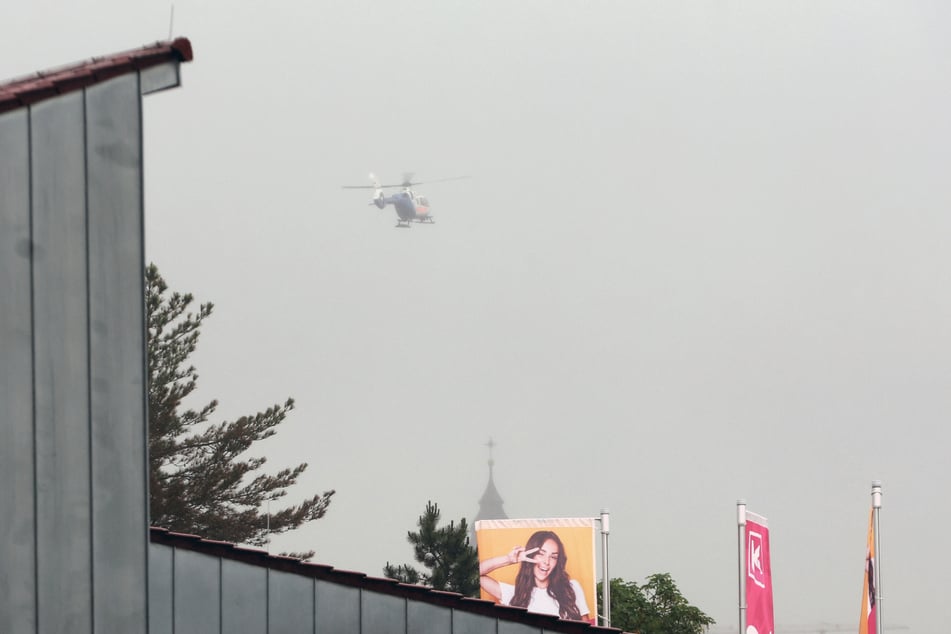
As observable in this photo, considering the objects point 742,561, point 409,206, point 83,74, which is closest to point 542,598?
point 742,561

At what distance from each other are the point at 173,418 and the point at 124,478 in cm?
5002

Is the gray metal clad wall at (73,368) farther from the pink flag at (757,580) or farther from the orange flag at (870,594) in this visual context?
the orange flag at (870,594)

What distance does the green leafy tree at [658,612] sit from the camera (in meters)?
57.9

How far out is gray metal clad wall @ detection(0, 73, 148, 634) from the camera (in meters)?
10.6

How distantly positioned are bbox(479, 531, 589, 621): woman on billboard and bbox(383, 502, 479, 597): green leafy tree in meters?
28.1

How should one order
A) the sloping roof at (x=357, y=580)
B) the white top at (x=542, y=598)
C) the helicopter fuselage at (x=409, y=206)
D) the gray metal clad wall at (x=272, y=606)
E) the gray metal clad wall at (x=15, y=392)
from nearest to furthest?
the gray metal clad wall at (x=15, y=392), the gray metal clad wall at (x=272, y=606), the sloping roof at (x=357, y=580), the white top at (x=542, y=598), the helicopter fuselage at (x=409, y=206)

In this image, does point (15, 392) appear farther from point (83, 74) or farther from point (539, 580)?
point (539, 580)

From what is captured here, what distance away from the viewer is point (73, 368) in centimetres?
1097

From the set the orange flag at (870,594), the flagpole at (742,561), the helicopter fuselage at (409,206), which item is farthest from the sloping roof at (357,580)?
the helicopter fuselage at (409,206)

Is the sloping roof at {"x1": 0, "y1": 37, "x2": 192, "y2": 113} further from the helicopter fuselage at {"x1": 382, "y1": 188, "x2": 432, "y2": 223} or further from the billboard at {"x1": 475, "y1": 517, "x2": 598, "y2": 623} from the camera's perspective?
the helicopter fuselage at {"x1": 382, "y1": 188, "x2": 432, "y2": 223}

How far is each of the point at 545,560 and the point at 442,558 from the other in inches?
1159

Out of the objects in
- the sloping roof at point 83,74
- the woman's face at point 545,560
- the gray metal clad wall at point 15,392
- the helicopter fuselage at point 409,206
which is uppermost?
the helicopter fuselage at point 409,206

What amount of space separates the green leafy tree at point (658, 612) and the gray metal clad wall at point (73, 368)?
4785 cm

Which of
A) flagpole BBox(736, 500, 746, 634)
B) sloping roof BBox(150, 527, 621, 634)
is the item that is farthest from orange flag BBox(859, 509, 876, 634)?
sloping roof BBox(150, 527, 621, 634)
